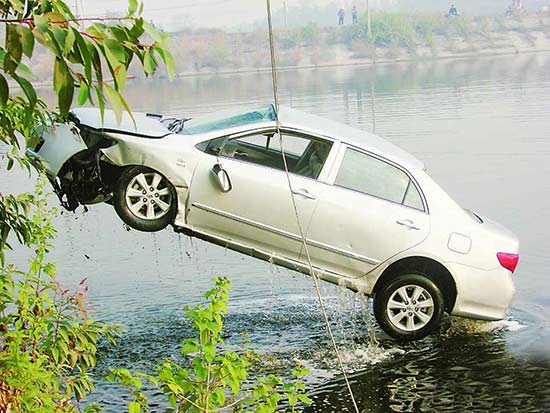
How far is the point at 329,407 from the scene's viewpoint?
852 cm

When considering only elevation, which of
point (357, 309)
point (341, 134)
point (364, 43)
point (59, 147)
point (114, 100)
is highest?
point (114, 100)

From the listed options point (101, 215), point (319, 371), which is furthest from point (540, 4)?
point (319, 371)

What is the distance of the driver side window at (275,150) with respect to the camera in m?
9.82

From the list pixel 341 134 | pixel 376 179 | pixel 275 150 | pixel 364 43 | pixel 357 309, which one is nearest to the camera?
pixel 376 179

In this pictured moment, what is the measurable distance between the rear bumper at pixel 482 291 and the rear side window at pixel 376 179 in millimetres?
737

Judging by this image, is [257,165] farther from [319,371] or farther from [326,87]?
[326,87]

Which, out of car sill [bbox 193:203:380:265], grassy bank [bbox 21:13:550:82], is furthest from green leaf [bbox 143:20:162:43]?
grassy bank [bbox 21:13:550:82]

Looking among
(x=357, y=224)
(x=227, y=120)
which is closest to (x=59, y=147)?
(x=227, y=120)

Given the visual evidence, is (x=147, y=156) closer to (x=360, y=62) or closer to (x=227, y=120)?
(x=227, y=120)

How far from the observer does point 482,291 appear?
32.5ft

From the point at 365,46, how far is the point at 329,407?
8146cm

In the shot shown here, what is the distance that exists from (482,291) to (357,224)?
4.29 ft

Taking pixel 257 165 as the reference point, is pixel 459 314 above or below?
below

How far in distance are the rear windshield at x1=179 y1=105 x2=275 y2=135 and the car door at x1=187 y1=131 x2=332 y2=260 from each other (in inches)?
9.2
